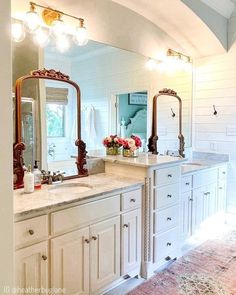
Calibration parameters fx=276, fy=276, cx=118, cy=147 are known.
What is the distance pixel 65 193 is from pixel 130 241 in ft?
2.31

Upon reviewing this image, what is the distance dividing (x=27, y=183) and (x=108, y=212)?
0.62 meters

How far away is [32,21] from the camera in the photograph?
210 cm

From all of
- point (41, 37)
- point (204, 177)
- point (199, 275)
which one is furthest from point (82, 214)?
point (204, 177)

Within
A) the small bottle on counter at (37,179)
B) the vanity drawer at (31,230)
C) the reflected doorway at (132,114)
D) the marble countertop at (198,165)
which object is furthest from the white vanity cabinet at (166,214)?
the vanity drawer at (31,230)

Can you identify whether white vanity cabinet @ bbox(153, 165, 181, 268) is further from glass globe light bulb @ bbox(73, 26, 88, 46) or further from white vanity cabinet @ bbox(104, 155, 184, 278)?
glass globe light bulb @ bbox(73, 26, 88, 46)

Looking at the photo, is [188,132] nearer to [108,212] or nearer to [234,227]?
[234,227]

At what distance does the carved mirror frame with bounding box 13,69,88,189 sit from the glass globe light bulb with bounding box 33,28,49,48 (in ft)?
0.74

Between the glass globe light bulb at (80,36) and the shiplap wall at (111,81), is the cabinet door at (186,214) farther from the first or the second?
the glass globe light bulb at (80,36)

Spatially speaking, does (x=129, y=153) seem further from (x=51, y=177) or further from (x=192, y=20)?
(x=192, y=20)

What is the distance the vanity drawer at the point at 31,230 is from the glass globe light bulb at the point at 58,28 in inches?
60.3

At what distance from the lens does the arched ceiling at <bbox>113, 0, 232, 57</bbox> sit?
2.95 metres

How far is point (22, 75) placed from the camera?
6.86 ft

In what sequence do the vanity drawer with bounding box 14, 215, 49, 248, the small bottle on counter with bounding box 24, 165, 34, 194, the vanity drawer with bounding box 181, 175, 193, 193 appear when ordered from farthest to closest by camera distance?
the vanity drawer with bounding box 181, 175, 193, 193
the small bottle on counter with bounding box 24, 165, 34, 194
the vanity drawer with bounding box 14, 215, 49, 248

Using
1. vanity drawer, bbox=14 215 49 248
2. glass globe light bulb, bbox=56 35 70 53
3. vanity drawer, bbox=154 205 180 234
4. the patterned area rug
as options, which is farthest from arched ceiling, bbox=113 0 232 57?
the patterned area rug
